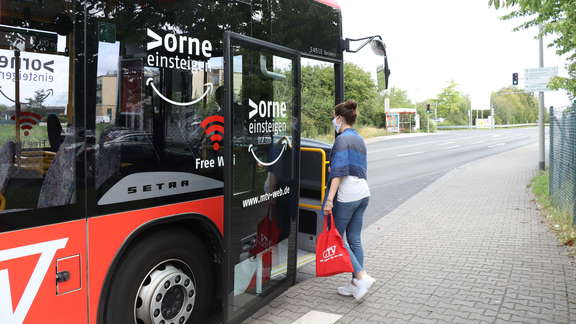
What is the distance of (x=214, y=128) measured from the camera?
12.3 ft

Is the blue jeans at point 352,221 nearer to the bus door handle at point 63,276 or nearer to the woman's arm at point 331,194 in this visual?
the woman's arm at point 331,194

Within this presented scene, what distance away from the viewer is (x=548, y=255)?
601cm

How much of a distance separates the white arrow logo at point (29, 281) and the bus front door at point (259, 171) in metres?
1.17

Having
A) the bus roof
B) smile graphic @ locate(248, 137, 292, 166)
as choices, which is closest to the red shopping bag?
smile graphic @ locate(248, 137, 292, 166)

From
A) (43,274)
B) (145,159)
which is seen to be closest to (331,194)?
(145,159)

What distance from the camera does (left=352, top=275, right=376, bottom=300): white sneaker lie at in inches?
177

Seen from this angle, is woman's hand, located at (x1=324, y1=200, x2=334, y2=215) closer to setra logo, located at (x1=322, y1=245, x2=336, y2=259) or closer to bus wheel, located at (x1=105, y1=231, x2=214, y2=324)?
setra logo, located at (x1=322, y1=245, x2=336, y2=259)

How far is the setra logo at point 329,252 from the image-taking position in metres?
4.46

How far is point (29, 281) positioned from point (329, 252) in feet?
8.58

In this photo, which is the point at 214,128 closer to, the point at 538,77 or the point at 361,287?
the point at 361,287

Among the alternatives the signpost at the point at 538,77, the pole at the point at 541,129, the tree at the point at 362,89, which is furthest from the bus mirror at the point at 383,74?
the tree at the point at 362,89

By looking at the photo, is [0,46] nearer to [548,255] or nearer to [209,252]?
[209,252]

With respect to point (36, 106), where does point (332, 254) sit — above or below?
below

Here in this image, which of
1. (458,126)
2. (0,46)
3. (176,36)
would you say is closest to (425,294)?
(176,36)
